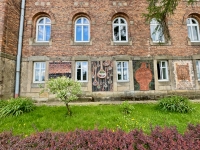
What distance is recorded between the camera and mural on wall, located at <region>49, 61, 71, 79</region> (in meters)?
10.4

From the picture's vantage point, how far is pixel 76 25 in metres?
11.4

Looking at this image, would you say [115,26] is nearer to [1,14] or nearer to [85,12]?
[85,12]

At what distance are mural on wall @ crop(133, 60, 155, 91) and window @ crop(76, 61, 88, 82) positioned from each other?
149 inches

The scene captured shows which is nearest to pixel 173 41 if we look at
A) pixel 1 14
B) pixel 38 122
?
pixel 38 122

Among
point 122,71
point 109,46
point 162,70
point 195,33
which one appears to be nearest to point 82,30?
point 109,46

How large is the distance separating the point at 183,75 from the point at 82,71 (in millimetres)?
7932

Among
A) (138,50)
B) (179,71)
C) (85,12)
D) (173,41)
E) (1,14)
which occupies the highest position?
(85,12)

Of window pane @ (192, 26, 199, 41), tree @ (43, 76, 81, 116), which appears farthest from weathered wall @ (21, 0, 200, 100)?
tree @ (43, 76, 81, 116)

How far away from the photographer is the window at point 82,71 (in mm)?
10581

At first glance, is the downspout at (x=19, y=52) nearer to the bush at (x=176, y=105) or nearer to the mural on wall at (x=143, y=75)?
the mural on wall at (x=143, y=75)

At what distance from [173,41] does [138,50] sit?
3030 mm

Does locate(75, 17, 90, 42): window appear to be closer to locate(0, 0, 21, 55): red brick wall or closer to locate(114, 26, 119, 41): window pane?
locate(114, 26, 119, 41): window pane

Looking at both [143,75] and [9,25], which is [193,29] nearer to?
[143,75]

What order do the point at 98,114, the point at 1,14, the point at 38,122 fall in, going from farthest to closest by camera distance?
1. the point at 1,14
2. the point at 98,114
3. the point at 38,122
